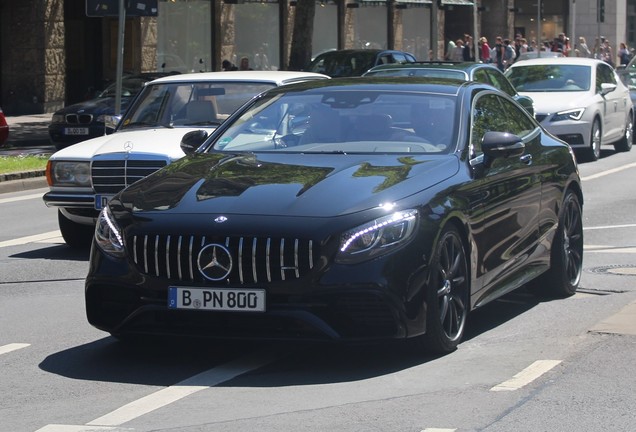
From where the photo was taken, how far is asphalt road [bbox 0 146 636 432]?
21.1 ft

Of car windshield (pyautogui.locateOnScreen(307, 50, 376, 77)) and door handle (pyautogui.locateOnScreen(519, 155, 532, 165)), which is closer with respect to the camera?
door handle (pyautogui.locateOnScreen(519, 155, 532, 165))

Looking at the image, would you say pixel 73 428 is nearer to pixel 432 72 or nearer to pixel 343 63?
pixel 432 72

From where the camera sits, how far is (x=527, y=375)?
7.32 metres

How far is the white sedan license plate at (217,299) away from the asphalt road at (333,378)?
38 centimetres

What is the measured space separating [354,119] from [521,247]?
134cm

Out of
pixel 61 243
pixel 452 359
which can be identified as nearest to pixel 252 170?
pixel 452 359

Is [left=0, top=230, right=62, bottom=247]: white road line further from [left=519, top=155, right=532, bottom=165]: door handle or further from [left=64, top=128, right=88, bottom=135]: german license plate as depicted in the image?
[left=64, top=128, right=88, bottom=135]: german license plate

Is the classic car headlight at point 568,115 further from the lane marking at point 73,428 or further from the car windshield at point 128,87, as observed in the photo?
the lane marking at point 73,428

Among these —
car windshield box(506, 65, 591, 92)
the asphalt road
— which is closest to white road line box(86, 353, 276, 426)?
the asphalt road

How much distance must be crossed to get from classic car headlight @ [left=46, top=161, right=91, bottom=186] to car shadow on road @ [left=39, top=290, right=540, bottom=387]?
14.5 ft

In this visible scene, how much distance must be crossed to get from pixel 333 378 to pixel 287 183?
112cm

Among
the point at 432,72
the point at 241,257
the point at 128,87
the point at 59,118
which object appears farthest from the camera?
the point at 128,87

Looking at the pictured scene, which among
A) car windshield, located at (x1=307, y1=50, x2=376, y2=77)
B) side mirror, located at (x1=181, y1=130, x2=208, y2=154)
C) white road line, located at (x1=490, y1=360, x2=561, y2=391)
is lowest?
white road line, located at (x1=490, y1=360, x2=561, y2=391)

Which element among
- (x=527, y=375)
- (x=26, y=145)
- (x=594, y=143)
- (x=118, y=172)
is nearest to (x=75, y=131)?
(x=26, y=145)
